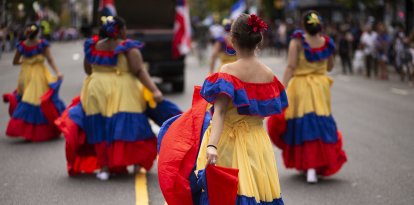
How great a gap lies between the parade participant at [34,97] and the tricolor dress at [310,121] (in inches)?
166

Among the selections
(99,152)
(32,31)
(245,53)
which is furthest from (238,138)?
(32,31)

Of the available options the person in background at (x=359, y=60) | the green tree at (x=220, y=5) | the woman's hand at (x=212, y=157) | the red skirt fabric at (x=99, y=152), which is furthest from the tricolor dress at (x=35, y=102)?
the green tree at (x=220, y=5)

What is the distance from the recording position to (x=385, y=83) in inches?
888

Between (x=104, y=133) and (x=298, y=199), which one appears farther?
(x=104, y=133)

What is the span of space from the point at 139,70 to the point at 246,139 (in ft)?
11.3

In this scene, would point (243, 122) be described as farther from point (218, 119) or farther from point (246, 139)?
point (218, 119)

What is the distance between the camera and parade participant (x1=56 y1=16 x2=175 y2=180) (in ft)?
26.2

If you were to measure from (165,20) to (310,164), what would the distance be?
10.3 metres

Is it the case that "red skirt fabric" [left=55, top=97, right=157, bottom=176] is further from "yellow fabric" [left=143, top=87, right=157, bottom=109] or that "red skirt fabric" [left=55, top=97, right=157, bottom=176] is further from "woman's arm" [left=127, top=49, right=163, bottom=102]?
"woman's arm" [left=127, top=49, right=163, bottom=102]

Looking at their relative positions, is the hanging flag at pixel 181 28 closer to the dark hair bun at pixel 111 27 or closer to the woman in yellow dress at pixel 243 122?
the dark hair bun at pixel 111 27

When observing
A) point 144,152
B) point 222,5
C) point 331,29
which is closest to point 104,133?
point 144,152

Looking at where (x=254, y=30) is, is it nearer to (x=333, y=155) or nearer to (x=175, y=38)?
(x=333, y=155)

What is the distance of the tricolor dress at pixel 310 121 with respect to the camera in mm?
7934

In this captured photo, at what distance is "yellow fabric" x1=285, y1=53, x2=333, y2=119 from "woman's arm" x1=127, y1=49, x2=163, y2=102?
4.93 feet
